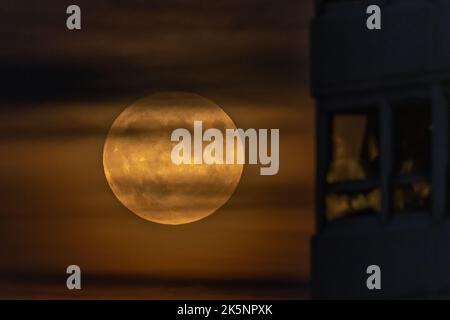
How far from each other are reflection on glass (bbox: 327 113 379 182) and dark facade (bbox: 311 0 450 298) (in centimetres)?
1

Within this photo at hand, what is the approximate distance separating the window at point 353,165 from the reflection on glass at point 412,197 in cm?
41

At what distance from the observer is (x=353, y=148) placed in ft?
87.5

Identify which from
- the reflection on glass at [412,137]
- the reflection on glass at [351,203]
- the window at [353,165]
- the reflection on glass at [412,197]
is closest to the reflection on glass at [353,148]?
the window at [353,165]

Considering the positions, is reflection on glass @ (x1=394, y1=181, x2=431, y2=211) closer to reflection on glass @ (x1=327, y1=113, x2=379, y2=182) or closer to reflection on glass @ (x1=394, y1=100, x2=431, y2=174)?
reflection on glass @ (x1=394, y1=100, x2=431, y2=174)

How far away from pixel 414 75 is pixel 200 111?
2.73 metres

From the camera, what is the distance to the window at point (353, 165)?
26.2 m

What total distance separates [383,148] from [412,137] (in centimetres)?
55

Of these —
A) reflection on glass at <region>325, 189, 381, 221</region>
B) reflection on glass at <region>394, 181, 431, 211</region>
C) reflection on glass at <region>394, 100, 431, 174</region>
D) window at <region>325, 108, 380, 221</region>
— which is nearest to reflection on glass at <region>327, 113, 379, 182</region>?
window at <region>325, 108, 380, 221</region>

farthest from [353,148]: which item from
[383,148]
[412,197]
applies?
[412,197]

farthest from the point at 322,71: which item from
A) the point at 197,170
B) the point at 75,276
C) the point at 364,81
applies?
the point at 75,276

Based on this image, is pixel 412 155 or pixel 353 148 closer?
pixel 412 155

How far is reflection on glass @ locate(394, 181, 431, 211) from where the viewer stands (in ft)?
81.7

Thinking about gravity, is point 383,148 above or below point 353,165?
above

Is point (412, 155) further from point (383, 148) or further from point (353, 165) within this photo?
point (353, 165)
